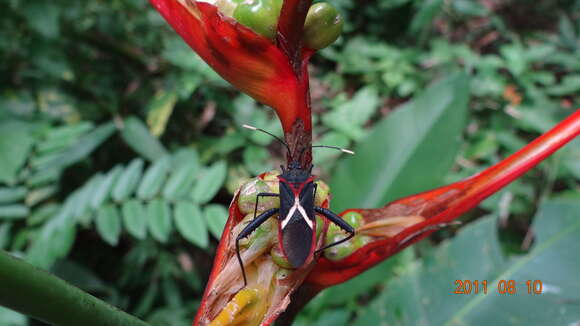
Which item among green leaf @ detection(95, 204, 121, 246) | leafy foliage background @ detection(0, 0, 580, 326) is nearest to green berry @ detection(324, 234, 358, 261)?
leafy foliage background @ detection(0, 0, 580, 326)

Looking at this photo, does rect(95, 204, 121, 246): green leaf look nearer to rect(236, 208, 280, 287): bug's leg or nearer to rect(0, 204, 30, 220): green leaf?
rect(0, 204, 30, 220): green leaf

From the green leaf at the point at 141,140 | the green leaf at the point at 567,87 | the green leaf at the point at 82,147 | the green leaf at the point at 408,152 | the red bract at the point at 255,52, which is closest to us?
the red bract at the point at 255,52

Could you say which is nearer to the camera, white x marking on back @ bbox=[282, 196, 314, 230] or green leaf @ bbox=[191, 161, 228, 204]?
white x marking on back @ bbox=[282, 196, 314, 230]

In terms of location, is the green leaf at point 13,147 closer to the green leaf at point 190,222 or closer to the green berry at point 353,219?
the green leaf at point 190,222

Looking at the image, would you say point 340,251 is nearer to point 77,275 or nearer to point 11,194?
point 11,194

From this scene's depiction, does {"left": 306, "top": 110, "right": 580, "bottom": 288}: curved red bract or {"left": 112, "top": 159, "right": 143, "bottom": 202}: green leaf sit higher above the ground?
{"left": 112, "top": 159, "right": 143, "bottom": 202}: green leaf

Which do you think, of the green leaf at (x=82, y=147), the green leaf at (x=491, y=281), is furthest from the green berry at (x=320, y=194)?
the green leaf at (x=82, y=147)

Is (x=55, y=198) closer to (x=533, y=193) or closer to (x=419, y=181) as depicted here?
(x=419, y=181)

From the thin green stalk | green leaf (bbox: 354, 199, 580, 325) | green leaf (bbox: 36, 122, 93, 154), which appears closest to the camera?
the thin green stalk

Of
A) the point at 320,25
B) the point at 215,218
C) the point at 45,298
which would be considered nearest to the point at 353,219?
the point at 320,25
